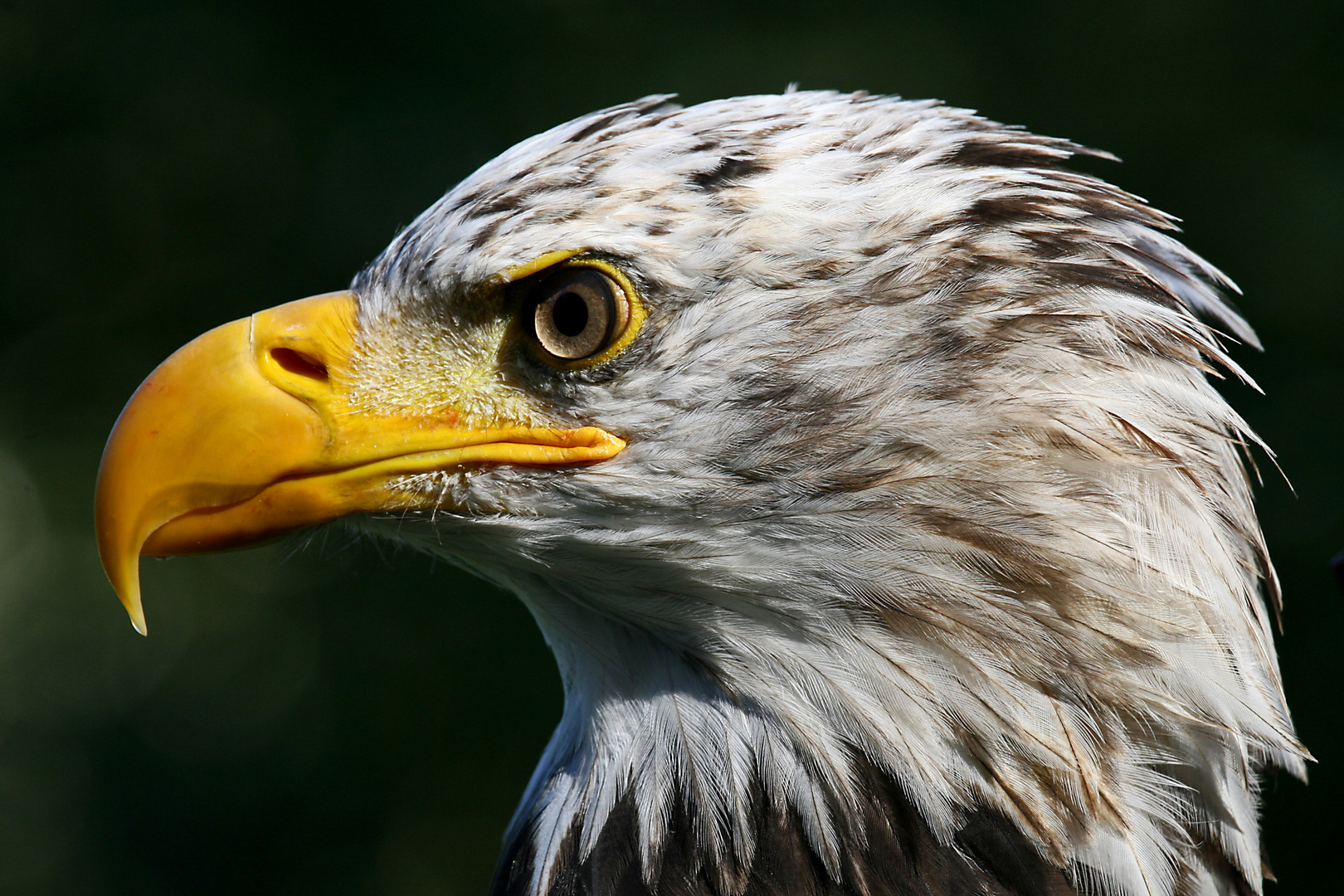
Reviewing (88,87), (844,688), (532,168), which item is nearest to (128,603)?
(532,168)

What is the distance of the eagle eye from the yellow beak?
0.35 feet

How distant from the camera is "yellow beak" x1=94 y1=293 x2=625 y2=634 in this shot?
1512 mm

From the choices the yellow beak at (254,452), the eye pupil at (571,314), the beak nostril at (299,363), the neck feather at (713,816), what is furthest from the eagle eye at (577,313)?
the neck feather at (713,816)

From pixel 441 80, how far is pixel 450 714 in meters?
2.38

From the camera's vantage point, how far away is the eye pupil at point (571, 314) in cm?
149

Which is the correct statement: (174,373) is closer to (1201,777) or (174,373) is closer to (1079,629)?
(1079,629)

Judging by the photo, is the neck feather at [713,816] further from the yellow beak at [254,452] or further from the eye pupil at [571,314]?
the eye pupil at [571,314]

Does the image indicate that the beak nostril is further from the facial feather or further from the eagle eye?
the eagle eye

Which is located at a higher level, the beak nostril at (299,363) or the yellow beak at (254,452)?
the beak nostril at (299,363)

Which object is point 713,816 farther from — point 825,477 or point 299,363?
point 299,363

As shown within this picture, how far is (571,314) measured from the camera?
4.90 feet

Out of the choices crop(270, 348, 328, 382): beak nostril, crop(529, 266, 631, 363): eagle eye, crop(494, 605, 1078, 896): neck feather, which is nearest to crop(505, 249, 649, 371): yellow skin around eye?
crop(529, 266, 631, 363): eagle eye

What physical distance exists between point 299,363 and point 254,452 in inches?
5.9

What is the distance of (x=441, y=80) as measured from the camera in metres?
4.42
